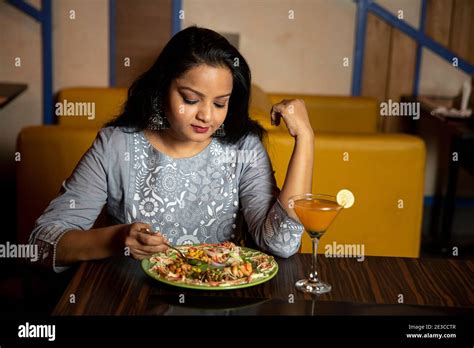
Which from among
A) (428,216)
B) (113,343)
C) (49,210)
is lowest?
(428,216)

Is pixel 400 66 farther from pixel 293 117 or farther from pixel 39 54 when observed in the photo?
pixel 293 117

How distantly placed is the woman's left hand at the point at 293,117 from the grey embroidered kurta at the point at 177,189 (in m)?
0.19

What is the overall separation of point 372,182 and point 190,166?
119 centimetres

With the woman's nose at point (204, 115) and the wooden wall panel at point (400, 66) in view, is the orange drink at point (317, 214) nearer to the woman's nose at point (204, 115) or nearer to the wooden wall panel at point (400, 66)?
the woman's nose at point (204, 115)

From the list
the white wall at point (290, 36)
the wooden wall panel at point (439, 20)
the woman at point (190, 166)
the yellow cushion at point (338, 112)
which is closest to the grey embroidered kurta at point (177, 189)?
the woman at point (190, 166)

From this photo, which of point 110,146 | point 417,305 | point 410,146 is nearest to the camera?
point 417,305

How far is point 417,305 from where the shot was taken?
1433 millimetres

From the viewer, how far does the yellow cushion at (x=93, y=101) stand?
4.16 metres

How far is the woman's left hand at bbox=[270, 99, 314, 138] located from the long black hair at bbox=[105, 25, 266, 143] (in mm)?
157

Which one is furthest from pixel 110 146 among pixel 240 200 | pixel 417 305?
pixel 417 305

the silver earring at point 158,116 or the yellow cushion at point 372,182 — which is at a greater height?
the silver earring at point 158,116

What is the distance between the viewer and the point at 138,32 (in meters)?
4.44

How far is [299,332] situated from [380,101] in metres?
3.51

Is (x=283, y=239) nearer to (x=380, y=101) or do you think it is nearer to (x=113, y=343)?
(x=113, y=343)
